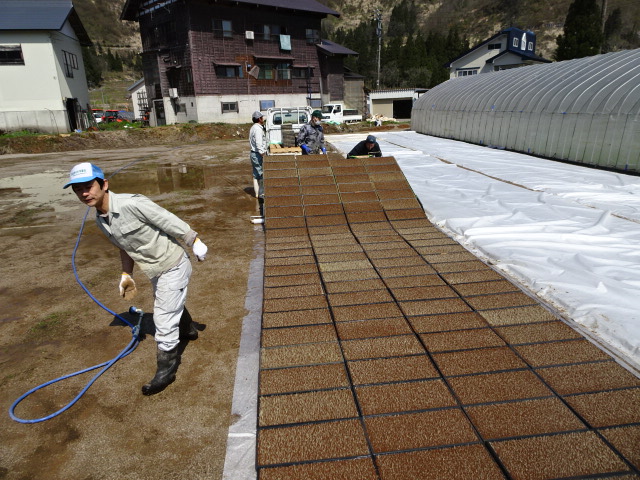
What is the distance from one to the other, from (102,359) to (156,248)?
1.35m

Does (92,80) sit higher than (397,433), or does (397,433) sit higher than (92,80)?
(92,80)

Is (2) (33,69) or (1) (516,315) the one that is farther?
(2) (33,69)

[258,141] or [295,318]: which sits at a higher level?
[258,141]

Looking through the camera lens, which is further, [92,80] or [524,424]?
[92,80]

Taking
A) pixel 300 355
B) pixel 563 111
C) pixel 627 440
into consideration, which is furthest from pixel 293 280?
pixel 563 111

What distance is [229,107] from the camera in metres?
30.5

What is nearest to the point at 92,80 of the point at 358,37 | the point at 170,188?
the point at 358,37

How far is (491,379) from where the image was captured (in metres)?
3.05

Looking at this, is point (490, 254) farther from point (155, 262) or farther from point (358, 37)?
point (358, 37)

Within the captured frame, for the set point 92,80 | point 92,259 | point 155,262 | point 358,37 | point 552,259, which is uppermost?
point 358,37

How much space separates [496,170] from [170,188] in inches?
352

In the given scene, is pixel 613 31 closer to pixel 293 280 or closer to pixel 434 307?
pixel 434 307

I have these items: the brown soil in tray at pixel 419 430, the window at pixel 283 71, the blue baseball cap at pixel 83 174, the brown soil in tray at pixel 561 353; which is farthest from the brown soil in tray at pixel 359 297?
the window at pixel 283 71

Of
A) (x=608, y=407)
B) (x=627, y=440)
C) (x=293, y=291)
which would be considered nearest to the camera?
(x=627, y=440)
